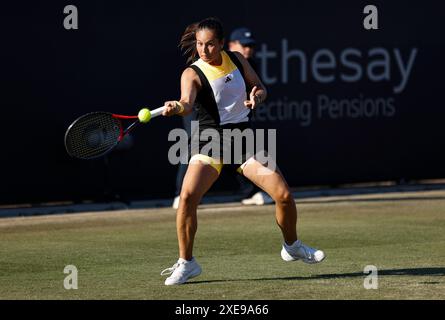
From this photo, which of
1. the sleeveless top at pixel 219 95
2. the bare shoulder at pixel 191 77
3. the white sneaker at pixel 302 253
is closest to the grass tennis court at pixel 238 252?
the white sneaker at pixel 302 253

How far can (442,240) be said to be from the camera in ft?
34.4

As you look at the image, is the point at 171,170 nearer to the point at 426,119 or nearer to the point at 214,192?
the point at 214,192

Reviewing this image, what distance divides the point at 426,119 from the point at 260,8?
2930mm

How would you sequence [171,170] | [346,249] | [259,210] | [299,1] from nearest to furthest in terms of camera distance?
[346,249] < [259,210] < [171,170] < [299,1]

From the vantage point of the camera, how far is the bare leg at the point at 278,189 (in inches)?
325

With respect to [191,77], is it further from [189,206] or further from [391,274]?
[391,274]

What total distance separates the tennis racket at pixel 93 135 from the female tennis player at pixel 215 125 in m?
0.45

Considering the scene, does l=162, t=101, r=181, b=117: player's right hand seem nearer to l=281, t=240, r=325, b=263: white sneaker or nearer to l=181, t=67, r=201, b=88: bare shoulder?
l=181, t=67, r=201, b=88: bare shoulder

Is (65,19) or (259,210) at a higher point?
(65,19)

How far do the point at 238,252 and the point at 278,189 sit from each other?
1.79 metres

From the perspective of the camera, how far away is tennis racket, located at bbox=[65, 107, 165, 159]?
8.25 m

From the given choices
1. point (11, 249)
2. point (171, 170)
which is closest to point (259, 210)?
point (171, 170)

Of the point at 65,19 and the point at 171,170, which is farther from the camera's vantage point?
the point at 171,170

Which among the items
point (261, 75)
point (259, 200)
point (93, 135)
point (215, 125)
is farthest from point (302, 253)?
point (261, 75)
